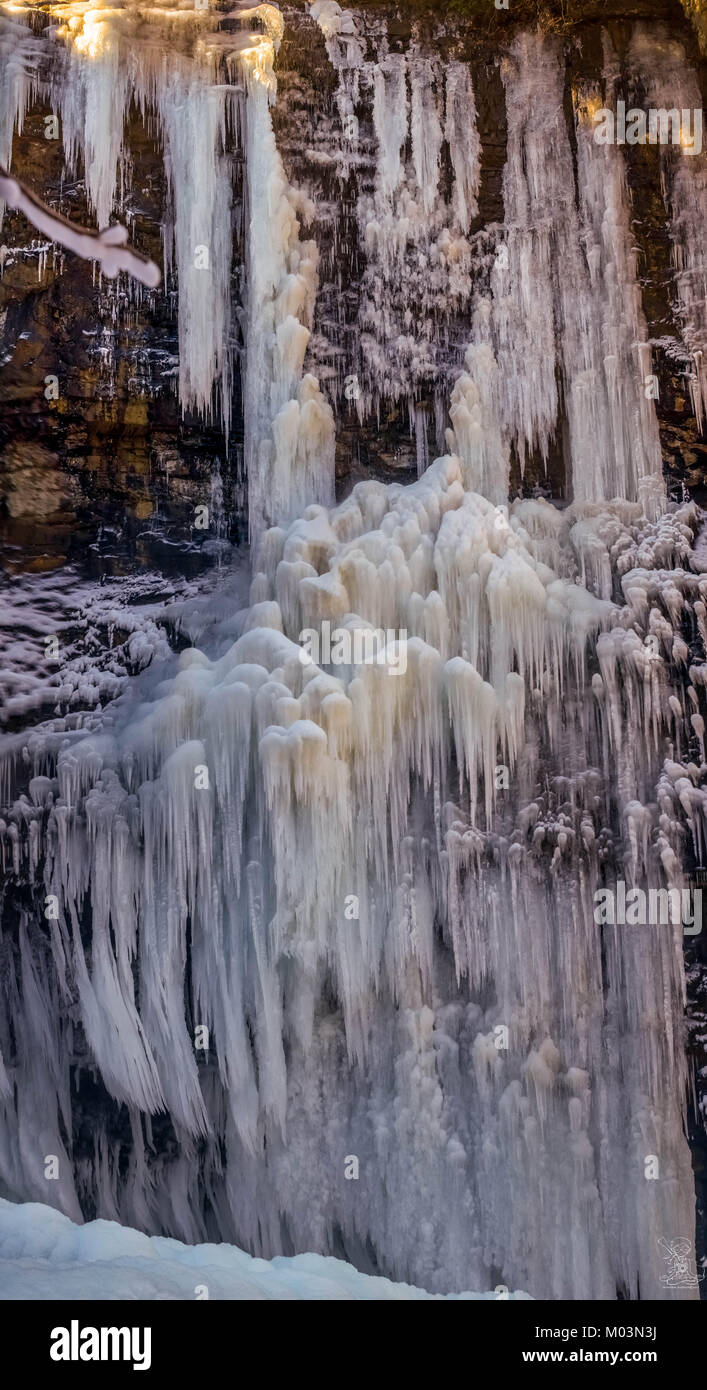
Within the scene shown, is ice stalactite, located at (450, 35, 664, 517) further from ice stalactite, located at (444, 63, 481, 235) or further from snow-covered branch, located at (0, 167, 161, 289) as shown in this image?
snow-covered branch, located at (0, 167, 161, 289)

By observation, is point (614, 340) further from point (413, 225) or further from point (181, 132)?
point (181, 132)

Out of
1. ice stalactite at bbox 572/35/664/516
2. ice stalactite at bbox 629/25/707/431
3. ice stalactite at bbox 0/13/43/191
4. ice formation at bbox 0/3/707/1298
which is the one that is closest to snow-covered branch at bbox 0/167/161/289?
ice formation at bbox 0/3/707/1298

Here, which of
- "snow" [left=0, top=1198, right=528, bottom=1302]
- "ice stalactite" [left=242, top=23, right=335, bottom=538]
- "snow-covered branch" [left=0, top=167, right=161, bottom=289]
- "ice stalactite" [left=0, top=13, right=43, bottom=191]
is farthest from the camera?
"ice stalactite" [left=0, top=13, right=43, bottom=191]

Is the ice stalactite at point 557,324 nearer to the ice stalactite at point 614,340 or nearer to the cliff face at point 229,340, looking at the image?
the ice stalactite at point 614,340

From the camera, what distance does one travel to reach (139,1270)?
504 cm

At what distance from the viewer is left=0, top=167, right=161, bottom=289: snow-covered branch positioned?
2.31m

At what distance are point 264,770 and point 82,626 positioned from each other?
2.11 meters

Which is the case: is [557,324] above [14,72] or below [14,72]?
below

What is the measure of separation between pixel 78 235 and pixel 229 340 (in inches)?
241

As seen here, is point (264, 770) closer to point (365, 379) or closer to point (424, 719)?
point (424, 719)

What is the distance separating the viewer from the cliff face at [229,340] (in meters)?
8.20

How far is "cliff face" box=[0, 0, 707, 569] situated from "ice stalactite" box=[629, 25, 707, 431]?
0.30 feet

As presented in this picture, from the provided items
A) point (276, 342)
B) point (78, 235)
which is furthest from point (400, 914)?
point (78, 235)
